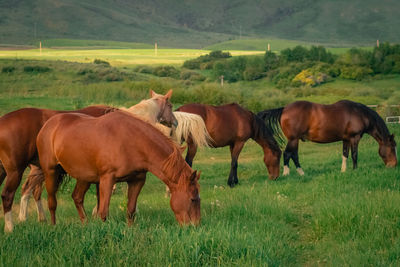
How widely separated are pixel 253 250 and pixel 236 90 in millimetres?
39104

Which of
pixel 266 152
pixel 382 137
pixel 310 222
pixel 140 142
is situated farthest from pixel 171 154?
pixel 382 137

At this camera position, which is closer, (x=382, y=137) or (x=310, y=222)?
(x=310, y=222)

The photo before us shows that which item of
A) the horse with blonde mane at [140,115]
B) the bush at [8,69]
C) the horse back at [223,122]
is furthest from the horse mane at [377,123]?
the bush at [8,69]

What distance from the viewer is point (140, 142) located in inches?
257

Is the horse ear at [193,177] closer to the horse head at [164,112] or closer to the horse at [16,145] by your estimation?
the horse at [16,145]

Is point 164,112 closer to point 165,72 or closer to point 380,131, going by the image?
point 380,131

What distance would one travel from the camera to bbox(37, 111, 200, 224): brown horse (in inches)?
248

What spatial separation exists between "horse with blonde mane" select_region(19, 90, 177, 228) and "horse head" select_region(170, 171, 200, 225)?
197 centimetres

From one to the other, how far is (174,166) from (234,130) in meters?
5.98

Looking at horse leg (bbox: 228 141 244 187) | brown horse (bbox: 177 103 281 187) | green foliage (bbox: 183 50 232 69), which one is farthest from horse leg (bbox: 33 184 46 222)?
green foliage (bbox: 183 50 232 69)

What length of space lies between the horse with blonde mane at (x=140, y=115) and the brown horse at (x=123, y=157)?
4.70 feet

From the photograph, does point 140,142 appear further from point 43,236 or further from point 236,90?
point 236,90

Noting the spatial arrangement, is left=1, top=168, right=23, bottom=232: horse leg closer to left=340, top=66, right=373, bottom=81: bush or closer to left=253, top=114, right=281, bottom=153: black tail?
left=253, top=114, right=281, bottom=153: black tail

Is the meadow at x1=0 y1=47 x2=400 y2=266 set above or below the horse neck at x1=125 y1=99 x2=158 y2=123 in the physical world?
below
